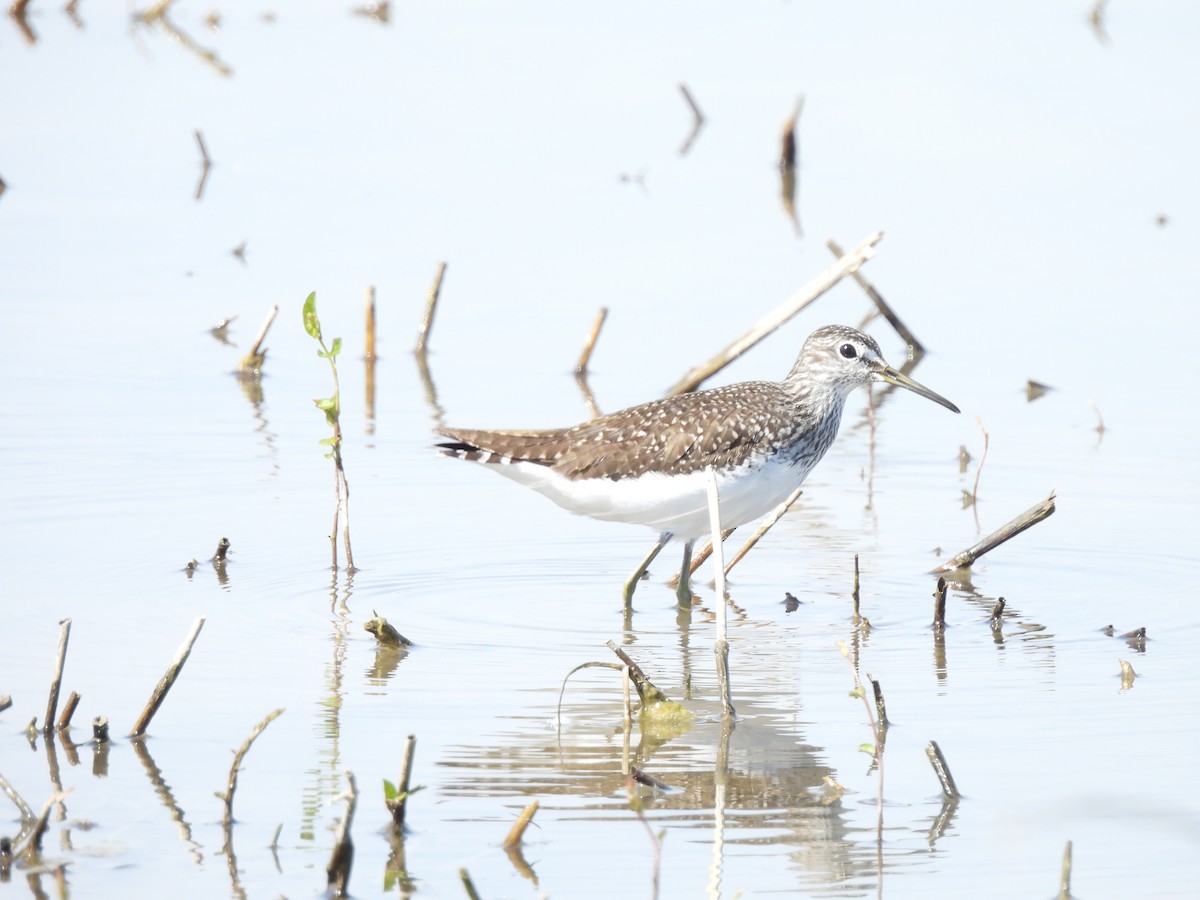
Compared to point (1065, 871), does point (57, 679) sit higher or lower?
higher

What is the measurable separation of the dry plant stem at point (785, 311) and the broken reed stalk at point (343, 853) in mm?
6009

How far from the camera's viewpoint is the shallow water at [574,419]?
22.0 ft

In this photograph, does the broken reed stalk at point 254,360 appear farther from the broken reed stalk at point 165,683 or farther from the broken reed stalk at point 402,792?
the broken reed stalk at point 402,792

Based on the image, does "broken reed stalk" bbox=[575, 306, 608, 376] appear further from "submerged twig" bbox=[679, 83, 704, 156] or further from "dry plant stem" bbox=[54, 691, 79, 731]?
"dry plant stem" bbox=[54, 691, 79, 731]

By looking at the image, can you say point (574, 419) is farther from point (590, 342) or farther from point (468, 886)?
point (468, 886)

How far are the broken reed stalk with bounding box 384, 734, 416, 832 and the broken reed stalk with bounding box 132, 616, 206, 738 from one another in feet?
3.35

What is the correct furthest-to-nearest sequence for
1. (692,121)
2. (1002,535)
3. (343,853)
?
(692,121) → (1002,535) → (343,853)

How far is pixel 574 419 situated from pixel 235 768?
21.6ft

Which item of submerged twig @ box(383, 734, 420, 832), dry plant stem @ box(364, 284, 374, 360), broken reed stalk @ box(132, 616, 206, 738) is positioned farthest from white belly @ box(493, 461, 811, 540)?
dry plant stem @ box(364, 284, 374, 360)

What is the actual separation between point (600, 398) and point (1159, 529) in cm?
412

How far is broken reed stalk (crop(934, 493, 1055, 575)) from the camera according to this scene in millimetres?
9359

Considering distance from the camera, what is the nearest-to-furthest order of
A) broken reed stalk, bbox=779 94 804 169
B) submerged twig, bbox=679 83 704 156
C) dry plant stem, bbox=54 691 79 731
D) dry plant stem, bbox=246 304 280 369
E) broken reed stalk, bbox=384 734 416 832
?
broken reed stalk, bbox=384 734 416 832
dry plant stem, bbox=54 691 79 731
dry plant stem, bbox=246 304 280 369
broken reed stalk, bbox=779 94 804 169
submerged twig, bbox=679 83 704 156

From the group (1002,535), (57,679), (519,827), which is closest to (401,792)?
(519,827)

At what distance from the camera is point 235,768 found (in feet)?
20.2
